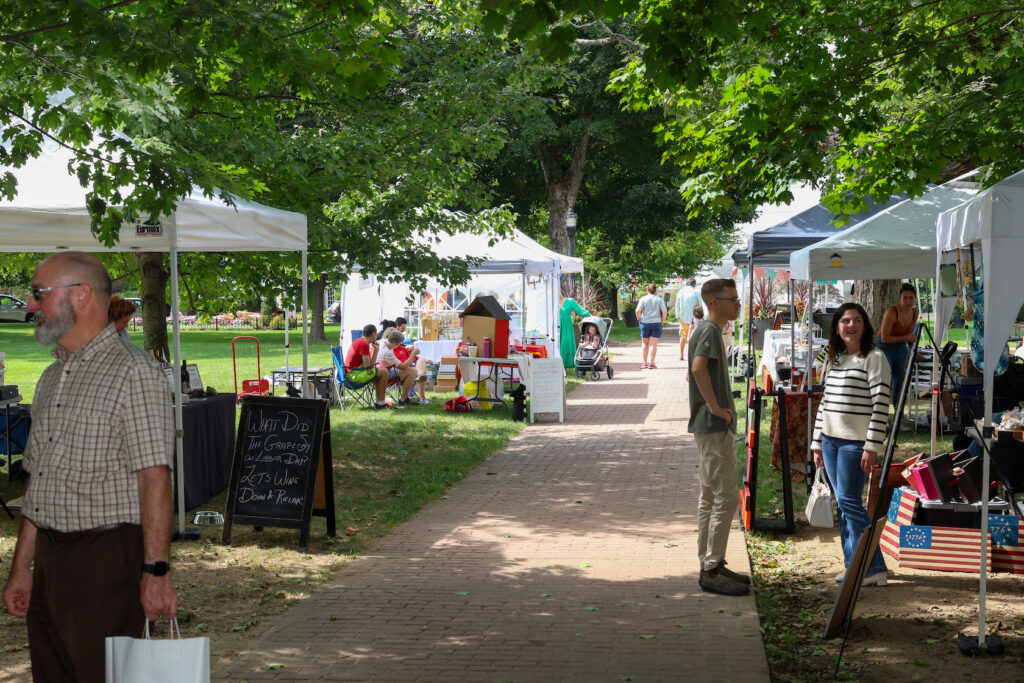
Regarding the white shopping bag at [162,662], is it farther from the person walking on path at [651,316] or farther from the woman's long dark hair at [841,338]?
the person walking on path at [651,316]

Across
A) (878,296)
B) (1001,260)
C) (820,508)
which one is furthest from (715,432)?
(878,296)

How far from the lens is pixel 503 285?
978 inches

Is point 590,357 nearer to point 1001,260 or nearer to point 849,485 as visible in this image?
point 849,485

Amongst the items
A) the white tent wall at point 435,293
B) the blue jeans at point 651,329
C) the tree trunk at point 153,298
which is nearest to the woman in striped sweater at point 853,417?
the tree trunk at point 153,298

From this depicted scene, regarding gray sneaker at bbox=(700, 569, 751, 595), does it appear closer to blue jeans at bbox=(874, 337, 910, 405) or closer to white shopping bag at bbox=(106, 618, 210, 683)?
white shopping bag at bbox=(106, 618, 210, 683)

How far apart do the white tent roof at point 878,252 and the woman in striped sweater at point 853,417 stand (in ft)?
11.3

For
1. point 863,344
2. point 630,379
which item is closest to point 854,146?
point 863,344

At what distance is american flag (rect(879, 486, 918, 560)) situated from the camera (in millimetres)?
7133

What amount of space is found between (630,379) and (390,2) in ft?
44.9

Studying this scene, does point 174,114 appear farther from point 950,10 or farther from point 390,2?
point 950,10

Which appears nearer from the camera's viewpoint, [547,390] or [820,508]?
[820,508]

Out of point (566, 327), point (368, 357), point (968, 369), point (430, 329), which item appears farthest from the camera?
point (566, 327)

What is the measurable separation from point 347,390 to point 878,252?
34.0 ft

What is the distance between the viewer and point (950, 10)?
8.77 meters
